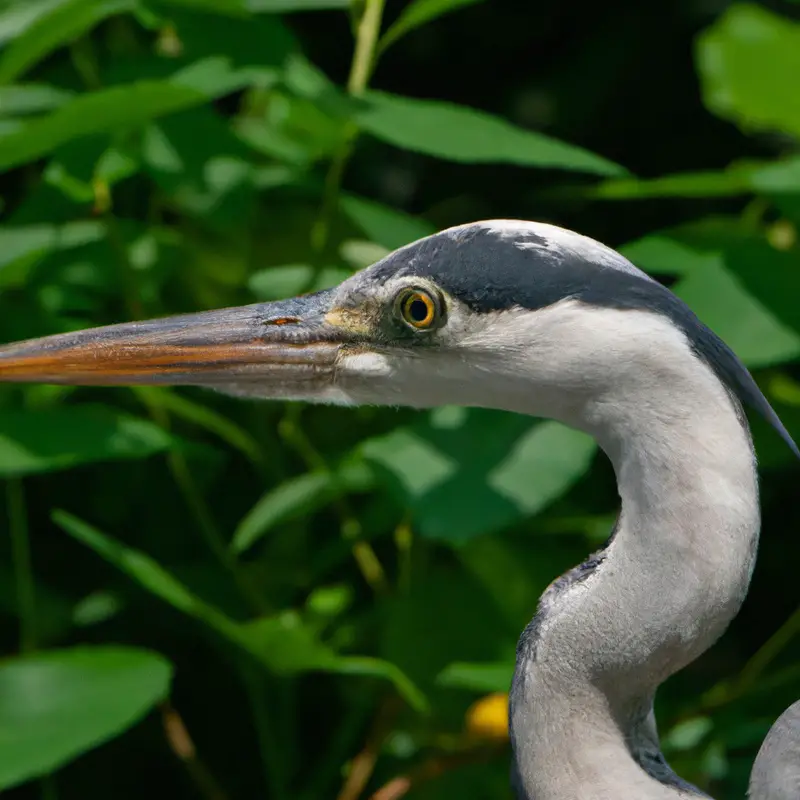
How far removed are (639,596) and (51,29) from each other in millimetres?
1169

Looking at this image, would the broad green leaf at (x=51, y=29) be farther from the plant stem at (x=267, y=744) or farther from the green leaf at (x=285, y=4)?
the plant stem at (x=267, y=744)

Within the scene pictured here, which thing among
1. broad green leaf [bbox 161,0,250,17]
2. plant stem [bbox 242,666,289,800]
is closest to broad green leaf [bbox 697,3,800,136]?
broad green leaf [bbox 161,0,250,17]

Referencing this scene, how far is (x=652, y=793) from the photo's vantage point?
1.18 m

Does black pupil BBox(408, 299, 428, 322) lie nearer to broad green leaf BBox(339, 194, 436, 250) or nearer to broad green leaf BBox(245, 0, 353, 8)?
broad green leaf BBox(339, 194, 436, 250)

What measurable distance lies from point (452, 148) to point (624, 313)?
1.98ft

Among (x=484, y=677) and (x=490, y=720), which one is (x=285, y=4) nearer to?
(x=484, y=677)

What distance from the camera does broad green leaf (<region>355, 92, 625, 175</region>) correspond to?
1673 mm

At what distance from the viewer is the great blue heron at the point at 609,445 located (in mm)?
1134

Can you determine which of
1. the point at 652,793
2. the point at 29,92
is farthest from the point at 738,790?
the point at 29,92

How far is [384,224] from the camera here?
75.3 inches

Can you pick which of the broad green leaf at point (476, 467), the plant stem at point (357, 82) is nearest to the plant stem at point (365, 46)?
the plant stem at point (357, 82)

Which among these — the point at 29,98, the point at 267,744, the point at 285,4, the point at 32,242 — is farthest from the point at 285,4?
the point at 267,744

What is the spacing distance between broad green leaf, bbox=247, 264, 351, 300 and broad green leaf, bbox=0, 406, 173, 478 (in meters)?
0.29

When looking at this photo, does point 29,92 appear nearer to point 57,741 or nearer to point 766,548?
point 57,741
